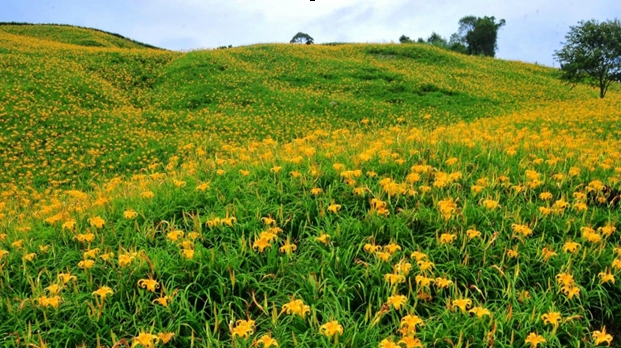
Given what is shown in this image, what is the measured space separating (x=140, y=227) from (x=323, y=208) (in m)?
1.79

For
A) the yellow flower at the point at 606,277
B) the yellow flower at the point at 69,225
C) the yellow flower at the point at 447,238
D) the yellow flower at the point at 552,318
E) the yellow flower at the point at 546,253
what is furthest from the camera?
the yellow flower at the point at 69,225

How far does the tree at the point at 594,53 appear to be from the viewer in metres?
20.6

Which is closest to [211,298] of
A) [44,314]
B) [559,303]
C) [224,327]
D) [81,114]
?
[224,327]

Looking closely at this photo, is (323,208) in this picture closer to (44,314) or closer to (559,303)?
(559,303)

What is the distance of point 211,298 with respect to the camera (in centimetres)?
321

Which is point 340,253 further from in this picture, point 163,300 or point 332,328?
point 163,300

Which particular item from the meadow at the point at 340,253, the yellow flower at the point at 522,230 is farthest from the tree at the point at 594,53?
the yellow flower at the point at 522,230

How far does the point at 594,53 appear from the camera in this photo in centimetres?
2048

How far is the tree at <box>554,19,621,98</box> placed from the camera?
20.6m

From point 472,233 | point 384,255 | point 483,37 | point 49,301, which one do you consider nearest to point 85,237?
point 49,301

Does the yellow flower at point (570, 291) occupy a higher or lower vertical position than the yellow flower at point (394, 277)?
lower

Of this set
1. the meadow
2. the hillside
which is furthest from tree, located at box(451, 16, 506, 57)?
the meadow

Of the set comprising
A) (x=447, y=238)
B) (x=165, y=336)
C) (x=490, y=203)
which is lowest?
(x=165, y=336)

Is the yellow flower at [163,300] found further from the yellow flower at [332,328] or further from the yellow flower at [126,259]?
the yellow flower at [332,328]
